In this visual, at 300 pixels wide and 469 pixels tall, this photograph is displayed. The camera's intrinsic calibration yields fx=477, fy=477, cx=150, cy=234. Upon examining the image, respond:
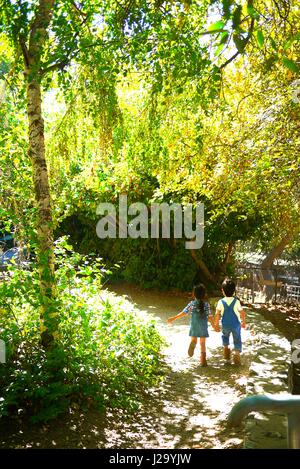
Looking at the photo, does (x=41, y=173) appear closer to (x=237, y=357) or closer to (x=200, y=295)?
(x=200, y=295)

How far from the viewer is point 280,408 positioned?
183 centimetres

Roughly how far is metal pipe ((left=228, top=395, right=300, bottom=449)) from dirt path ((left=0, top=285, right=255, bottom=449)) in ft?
9.29

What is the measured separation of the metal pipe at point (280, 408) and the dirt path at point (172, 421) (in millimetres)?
2830

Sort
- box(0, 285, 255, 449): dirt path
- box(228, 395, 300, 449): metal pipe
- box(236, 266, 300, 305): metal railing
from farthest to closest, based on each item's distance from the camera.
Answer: box(236, 266, 300, 305): metal railing → box(0, 285, 255, 449): dirt path → box(228, 395, 300, 449): metal pipe

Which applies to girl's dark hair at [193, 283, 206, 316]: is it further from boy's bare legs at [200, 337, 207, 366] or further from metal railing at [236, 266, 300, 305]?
metal railing at [236, 266, 300, 305]

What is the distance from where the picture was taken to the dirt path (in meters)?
4.45

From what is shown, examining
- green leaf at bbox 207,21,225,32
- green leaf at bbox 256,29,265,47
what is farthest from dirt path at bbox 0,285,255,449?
green leaf at bbox 207,21,225,32

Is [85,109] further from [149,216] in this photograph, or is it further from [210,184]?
[149,216]

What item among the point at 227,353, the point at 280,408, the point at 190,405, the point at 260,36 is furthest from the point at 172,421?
the point at 260,36

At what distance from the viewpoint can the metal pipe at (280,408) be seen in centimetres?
182

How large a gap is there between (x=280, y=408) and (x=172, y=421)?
372cm

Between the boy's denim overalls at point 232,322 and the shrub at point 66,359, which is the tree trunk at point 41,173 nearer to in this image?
the shrub at point 66,359

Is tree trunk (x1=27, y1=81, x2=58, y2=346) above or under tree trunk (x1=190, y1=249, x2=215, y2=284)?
above
